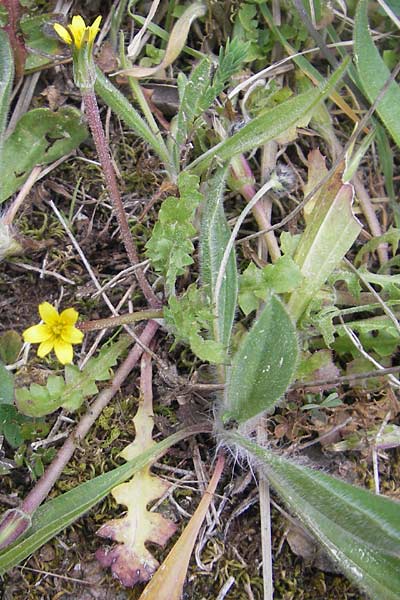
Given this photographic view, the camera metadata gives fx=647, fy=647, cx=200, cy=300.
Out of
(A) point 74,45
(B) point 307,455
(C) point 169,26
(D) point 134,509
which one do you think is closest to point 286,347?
(B) point 307,455

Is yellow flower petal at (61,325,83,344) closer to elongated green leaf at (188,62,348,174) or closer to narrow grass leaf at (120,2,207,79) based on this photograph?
elongated green leaf at (188,62,348,174)

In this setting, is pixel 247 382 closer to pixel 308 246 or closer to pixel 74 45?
pixel 308 246

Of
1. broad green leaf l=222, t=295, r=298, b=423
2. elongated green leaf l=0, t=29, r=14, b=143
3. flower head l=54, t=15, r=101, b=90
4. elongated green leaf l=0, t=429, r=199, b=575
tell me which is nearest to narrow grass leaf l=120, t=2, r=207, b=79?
elongated green leaf l=0, t=29, r=14, b=143

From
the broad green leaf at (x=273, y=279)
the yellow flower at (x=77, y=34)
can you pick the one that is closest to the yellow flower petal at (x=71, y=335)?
the broad green leaf at (x=273, y=279)

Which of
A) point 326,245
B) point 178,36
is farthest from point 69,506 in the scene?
point 178,36

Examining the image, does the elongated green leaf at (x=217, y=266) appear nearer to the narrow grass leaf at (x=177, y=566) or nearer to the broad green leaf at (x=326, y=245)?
the broad green leaf at (x=326, y=245)

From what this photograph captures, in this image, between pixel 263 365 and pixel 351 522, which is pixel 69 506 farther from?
pixel 351 522
